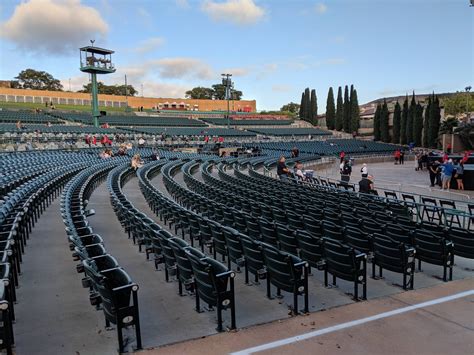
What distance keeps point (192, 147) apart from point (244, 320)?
36.3m

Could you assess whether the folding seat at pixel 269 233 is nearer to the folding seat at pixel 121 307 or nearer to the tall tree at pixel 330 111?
the folding seat at pixel 121 307

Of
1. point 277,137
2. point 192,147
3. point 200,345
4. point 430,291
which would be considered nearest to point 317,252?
point 430,291

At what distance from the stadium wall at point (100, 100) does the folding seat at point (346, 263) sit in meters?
79.1

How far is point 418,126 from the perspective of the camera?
167ft

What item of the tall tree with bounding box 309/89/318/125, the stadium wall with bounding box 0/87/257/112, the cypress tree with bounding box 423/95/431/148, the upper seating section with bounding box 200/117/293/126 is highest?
the stadium wall with bounding box 0/87/257/112

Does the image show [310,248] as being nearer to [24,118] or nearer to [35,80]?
[24,118]

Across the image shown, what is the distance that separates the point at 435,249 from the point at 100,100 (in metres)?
80.6

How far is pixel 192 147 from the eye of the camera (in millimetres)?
40375

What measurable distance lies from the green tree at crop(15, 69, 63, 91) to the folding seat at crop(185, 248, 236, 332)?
109156 mm

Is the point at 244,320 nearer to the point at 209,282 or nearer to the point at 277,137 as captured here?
the point at 209,282

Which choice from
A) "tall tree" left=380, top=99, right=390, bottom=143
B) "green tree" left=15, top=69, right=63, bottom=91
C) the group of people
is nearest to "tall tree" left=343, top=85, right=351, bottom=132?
"tall tree" left=380, top=99, right=390, bottom=143

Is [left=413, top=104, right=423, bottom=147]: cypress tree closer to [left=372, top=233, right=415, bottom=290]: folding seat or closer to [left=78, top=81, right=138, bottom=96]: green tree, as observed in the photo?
[left=372, top=233, right=415, bottom=290]: folding seat

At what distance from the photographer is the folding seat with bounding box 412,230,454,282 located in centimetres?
604

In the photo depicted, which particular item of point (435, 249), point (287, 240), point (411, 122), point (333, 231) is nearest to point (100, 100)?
point (411, 122)
